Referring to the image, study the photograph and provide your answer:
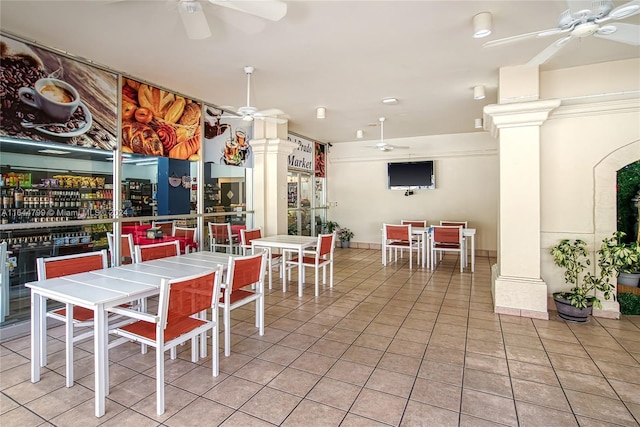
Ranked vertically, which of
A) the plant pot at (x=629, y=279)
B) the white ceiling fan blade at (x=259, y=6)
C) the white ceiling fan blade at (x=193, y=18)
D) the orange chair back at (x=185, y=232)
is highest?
the white ceiling fan blade at (x=193, y=18)

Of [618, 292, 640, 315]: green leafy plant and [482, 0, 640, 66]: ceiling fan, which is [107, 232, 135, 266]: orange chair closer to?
[482, 0, 640, 66]: ceiling fan

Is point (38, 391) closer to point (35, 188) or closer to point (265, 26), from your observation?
point (35, 188)

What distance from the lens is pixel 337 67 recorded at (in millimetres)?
3799

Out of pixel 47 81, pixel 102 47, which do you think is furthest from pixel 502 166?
pixel 47 81

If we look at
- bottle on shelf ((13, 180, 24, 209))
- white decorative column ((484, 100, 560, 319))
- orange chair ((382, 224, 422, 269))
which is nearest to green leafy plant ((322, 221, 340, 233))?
orange chair ((382, 224, 422, 269))

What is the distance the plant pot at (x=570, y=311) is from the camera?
3.47 meters

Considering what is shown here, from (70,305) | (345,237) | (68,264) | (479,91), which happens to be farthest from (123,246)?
(345,237)

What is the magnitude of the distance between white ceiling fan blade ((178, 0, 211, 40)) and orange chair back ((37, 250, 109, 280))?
2106 millimetres

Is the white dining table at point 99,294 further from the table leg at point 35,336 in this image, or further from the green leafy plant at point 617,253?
the green leafy plant at point 617,253

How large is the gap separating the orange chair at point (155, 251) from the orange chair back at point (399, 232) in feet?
13.3

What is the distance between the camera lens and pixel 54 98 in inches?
133

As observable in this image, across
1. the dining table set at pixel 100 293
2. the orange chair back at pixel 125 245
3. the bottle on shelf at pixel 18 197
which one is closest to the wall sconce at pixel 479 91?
the dining table set at pixel 100 293

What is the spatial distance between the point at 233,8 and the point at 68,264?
2.44 m

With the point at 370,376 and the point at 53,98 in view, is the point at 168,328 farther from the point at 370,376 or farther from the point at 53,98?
the point at 53,98
